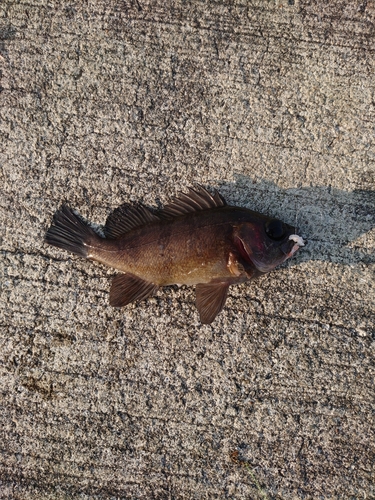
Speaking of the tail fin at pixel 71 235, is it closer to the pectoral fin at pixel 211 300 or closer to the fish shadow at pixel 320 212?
the pectoral fin at pixel 211 300

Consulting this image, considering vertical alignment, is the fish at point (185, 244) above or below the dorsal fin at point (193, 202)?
below

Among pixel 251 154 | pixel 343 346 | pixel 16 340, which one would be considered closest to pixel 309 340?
pixel 343 346

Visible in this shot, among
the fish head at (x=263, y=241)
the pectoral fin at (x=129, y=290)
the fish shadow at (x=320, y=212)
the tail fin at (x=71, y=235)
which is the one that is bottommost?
the pectoral fin at (x=129, y=290)

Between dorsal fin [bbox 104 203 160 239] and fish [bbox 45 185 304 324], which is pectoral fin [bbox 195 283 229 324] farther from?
dorsal fin [bbox 104 203 160 239]

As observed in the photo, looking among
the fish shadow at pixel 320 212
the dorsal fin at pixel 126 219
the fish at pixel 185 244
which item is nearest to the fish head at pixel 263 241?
the fish at pixel 185 244

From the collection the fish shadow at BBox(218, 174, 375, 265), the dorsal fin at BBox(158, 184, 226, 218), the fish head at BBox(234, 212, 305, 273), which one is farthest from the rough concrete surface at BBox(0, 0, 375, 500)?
the fish head at BBox(234, 212, 305, 273)

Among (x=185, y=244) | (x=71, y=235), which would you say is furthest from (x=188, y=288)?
(x=71, y=235)

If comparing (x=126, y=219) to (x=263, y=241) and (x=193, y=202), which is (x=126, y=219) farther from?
(x=263, y=241)
